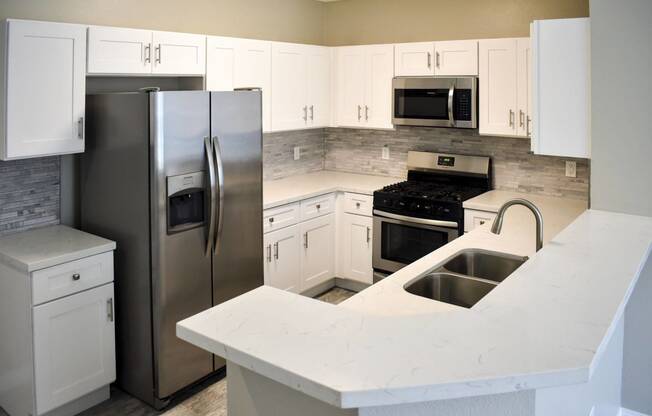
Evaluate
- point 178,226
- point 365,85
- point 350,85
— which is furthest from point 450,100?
point 178,226

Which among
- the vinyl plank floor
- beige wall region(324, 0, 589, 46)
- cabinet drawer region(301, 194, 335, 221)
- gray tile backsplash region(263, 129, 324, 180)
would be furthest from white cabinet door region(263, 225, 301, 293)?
beige wall region(324, 0, 589, 46)

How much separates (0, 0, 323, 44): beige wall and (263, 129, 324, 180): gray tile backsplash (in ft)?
2.67

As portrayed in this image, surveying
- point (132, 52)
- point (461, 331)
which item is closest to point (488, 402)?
point (461, 331)

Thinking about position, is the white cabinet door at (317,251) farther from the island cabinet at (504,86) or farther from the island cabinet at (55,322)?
the island cabinet at (55,322)

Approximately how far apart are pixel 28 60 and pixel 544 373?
2739 millimetres

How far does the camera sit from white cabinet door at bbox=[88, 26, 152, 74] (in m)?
3.12

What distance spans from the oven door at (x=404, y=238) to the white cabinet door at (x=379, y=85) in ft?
2.63

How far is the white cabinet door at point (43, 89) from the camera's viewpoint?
2803 mm

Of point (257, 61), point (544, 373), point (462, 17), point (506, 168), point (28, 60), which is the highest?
point (462, 17)

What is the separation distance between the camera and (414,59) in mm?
4402

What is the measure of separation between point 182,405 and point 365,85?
2.81 m

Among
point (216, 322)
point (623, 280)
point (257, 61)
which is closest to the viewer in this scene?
point (216, 322)

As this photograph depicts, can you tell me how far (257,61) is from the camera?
13.6 ft

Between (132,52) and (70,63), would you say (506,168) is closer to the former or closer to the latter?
(132,52)
